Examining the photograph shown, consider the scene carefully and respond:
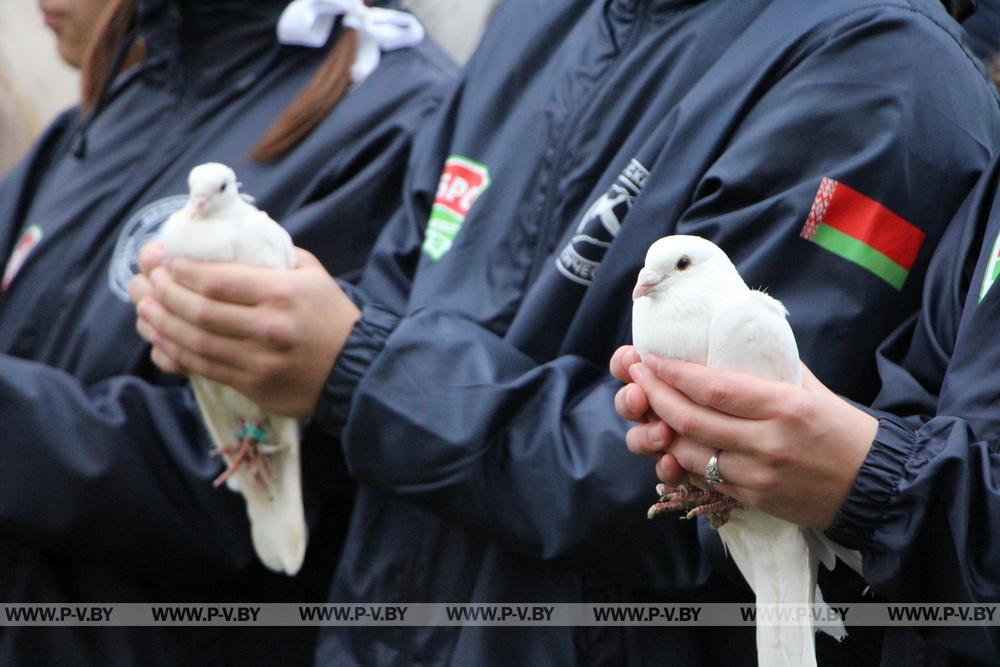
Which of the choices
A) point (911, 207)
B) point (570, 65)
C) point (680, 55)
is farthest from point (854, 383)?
point (570, 65)

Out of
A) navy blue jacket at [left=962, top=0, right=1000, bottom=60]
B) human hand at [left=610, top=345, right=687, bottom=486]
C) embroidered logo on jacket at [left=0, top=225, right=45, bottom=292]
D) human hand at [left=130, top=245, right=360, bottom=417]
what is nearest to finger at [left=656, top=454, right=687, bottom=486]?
human hand at [left=610, top=345, right=687, bottom=486]

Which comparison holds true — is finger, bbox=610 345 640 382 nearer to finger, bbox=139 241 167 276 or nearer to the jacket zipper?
the jacket zipper

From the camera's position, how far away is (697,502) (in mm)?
1647

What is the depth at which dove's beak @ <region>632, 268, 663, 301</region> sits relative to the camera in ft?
5.52

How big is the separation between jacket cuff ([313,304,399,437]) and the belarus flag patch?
70 cm

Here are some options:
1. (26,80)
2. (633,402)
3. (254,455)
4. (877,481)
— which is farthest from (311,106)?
(26,80)

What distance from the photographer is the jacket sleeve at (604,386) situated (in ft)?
5.85

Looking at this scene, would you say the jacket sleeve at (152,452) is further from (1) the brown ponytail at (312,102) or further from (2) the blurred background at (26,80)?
(2) the blurred background at (26,80)

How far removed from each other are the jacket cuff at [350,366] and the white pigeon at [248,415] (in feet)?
0.72

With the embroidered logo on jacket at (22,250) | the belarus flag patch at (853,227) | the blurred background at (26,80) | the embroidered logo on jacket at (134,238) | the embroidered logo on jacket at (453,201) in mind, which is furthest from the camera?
the blurred background at (26,80)

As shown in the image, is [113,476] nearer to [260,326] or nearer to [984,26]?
[260,326]

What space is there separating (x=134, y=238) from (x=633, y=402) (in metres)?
1.38

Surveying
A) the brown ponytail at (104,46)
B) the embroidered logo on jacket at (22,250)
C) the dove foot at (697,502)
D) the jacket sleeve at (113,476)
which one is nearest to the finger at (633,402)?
the dove foot at (697,502)

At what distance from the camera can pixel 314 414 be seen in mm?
2117
